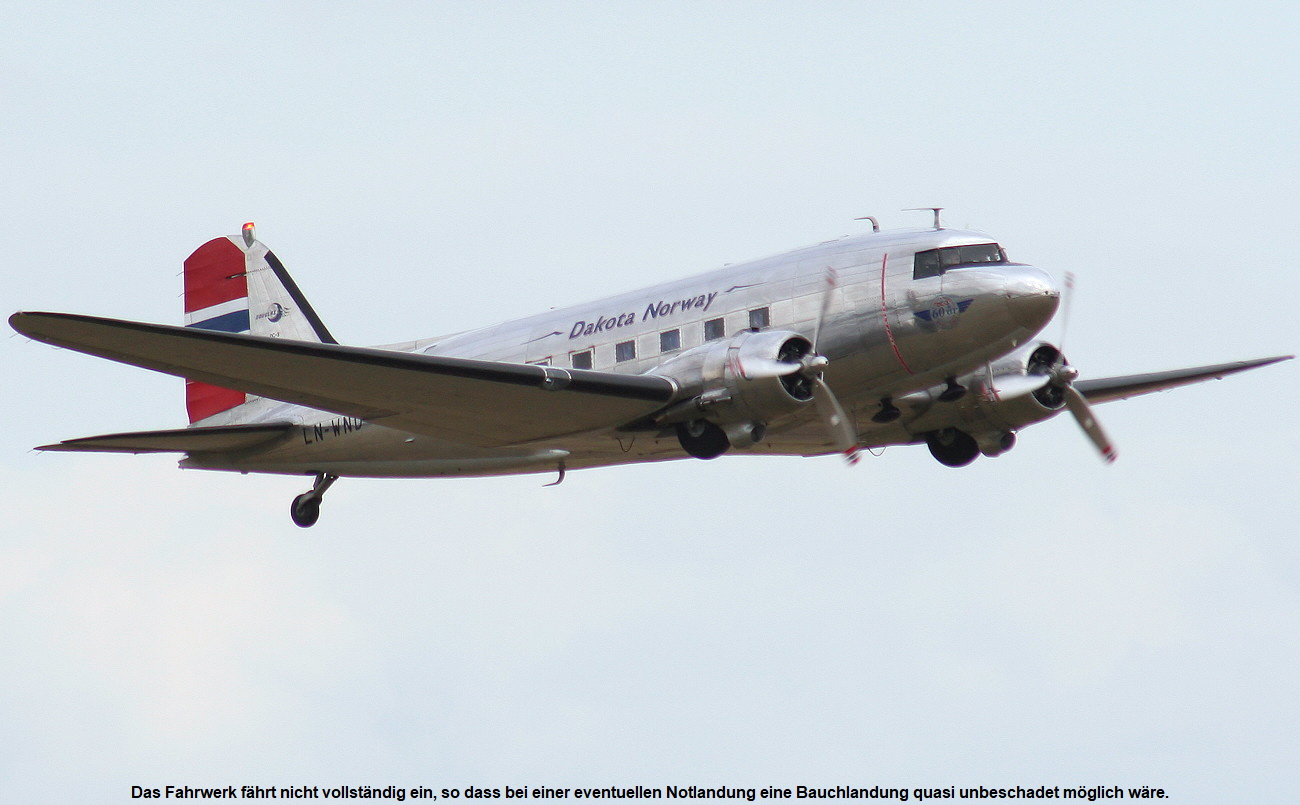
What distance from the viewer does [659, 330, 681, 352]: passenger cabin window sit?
775 inches

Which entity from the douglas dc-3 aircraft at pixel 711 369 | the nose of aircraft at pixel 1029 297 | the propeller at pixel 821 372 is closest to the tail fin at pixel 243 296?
the douglas dc-3 aircraft at pixel 711 369

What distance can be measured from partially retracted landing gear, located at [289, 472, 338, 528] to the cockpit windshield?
9579 mm

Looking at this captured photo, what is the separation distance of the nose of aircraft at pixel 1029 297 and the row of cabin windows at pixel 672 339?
2.83 metres

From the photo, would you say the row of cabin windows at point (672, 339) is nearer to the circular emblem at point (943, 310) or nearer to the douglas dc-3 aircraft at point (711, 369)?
the douglas dc-3 aircraft at point (711, 369)

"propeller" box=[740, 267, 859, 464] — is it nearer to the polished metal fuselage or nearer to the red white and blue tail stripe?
the polished metal fuselage

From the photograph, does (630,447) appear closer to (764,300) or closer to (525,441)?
(525,441)

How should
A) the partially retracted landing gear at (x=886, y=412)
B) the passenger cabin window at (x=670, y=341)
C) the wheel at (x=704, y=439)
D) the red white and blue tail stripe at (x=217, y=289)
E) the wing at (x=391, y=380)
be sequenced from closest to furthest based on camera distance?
the wing at (x=391, y=380) → the wheel at (x=704, y=439) → the passenger cabin window at (x=670, y=341) → the partially retracted landing gear at (x=886, y=412) → the red white and blue tail stripe at (x=217, y=289)

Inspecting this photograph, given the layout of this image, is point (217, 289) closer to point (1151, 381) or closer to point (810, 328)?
point (810, 328)

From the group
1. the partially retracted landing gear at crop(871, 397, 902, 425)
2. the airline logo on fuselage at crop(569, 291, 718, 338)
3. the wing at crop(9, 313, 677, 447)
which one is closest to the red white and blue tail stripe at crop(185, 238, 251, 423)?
the wing at crop(9, 313, 677, 447)

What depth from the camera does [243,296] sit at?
83.3ft

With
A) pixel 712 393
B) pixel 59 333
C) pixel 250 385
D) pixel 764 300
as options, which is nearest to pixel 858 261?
pixel 764 300

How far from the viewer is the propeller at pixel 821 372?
18.4m

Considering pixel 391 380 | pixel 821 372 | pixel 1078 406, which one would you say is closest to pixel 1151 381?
pixel 1078 406

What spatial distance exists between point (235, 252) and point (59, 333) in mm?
9692
